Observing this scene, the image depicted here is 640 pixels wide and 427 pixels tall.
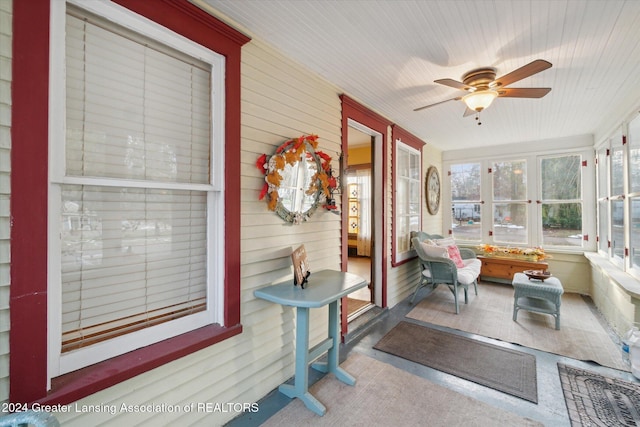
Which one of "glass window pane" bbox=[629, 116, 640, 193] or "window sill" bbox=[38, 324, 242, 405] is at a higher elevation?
"glass window pane" bbox=[629, 116, 640, 193]

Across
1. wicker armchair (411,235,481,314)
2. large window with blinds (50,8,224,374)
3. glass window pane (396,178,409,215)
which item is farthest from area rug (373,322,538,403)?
large window with blinds (50,8,224,374)

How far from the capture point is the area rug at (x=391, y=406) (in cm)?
186

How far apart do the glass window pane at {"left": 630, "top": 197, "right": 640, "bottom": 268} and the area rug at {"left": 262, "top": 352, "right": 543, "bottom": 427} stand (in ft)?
7.67

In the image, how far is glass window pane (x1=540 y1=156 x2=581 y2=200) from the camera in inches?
186

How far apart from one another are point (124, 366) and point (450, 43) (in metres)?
2.86

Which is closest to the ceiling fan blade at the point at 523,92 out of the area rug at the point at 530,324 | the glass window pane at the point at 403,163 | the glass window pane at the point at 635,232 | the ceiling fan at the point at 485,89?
the ceiling fan at the point at 485,89

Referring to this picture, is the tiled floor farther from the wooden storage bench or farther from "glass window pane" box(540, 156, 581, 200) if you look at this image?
"glass window pane" box(540, 156, 581, 200)

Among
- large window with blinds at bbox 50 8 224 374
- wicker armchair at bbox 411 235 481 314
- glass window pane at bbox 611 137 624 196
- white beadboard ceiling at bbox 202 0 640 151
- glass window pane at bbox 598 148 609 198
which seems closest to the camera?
large window with blinds at bbox 50 8 224 374

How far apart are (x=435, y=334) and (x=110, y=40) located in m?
3.64

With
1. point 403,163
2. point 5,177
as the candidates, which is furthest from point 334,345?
point 403,163

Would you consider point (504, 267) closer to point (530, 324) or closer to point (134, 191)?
point (530, 324)

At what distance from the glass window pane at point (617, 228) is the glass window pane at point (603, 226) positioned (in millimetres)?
316

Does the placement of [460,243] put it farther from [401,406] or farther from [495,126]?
[401,406]

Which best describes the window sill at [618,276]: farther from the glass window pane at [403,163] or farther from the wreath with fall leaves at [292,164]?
the wreath with fall leaves at [292,164]
